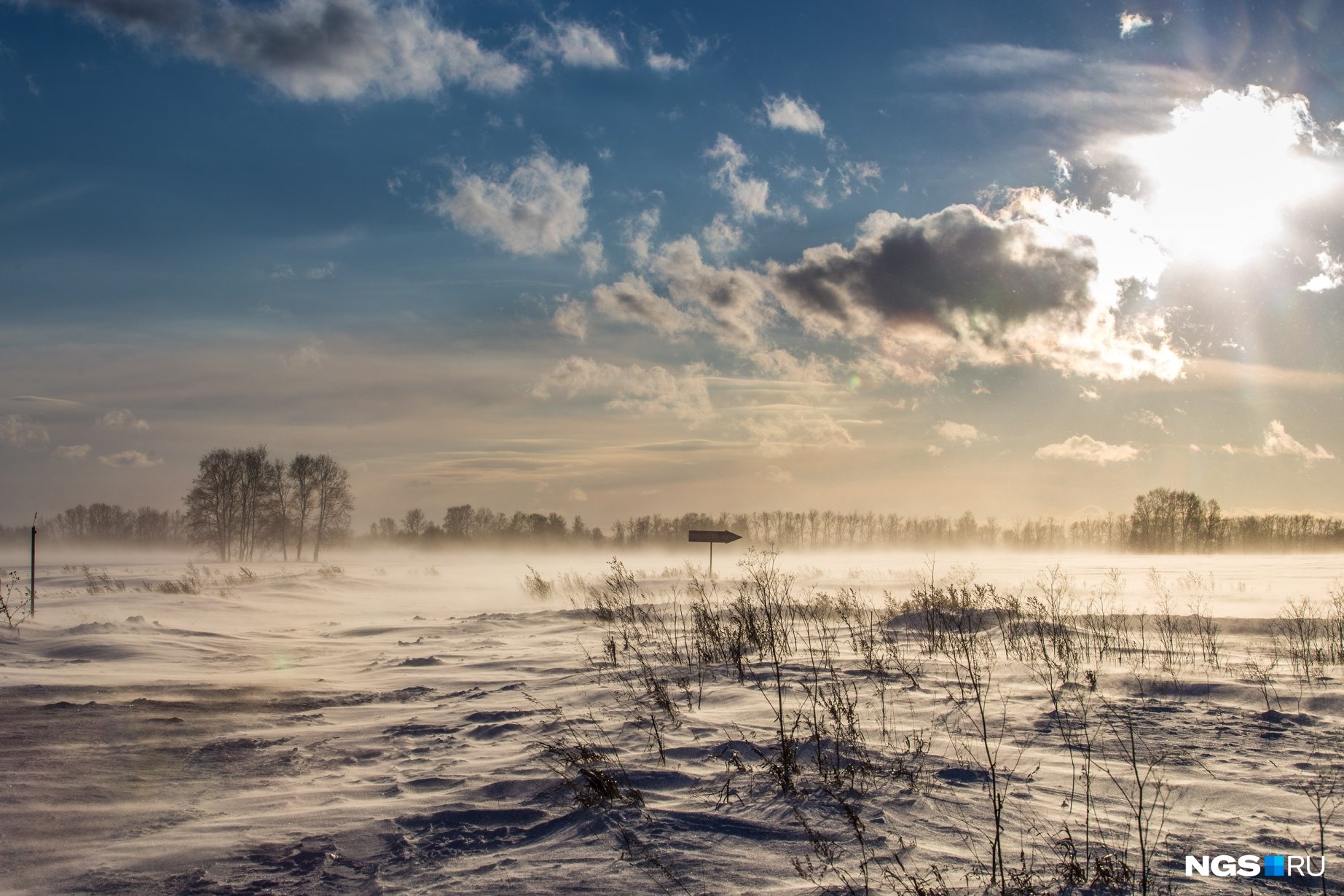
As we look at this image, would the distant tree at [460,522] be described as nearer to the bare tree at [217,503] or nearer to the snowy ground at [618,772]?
the bare tree at [217,503]

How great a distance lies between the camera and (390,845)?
374 cm

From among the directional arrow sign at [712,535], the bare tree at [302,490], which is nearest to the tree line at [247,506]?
the bare tree at [302,490]

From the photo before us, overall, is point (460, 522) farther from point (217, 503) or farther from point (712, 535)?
point (712, 535)

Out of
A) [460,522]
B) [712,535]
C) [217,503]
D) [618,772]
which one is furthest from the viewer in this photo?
[460,522]

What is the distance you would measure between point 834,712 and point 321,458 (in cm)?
7457

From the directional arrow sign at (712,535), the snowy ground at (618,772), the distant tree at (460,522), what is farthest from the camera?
the distant tree at (460,522)

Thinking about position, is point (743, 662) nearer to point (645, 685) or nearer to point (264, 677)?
point (645, 685)

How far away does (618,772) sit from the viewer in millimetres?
4598

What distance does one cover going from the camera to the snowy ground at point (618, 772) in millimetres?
3443

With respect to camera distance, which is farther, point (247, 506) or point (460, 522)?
point (460, 522)

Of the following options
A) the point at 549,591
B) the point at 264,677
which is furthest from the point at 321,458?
the point at 264,677

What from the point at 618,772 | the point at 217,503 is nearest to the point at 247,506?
the point at 217,503

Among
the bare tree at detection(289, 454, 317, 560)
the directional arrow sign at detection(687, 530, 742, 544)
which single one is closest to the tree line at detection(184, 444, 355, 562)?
the bare tree at detection(289, 454, 317, 560)

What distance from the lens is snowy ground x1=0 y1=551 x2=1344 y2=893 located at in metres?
3.44
